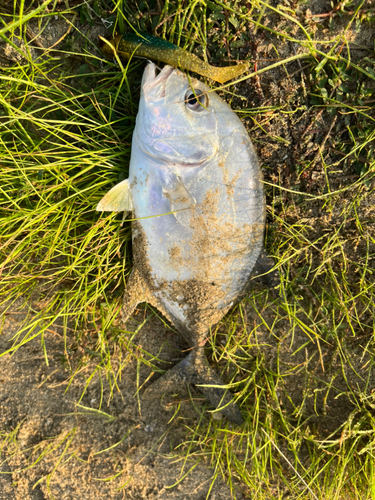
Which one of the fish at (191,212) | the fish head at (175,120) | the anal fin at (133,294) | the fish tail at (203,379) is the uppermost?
the fish head at (175,120)

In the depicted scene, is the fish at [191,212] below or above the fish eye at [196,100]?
below

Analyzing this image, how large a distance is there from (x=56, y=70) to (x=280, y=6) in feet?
5.32

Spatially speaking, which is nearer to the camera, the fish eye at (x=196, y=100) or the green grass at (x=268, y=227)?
the fish eye at (x=196, y=100)

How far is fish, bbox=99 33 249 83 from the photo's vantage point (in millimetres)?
2047

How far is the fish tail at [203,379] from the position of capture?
246cm

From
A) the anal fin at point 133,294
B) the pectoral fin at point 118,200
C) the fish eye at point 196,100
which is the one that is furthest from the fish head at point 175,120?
the anal fin at point 133,294

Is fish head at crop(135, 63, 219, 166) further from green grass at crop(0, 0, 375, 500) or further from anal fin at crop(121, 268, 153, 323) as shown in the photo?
anal fin at crop(121, 268, 153, 323)

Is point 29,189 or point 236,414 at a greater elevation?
point 29,189

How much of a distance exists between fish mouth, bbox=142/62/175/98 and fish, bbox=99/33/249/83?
109mm

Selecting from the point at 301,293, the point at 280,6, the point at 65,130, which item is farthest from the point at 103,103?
the point at 301,293

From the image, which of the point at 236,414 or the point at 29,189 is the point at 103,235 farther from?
the point at 236,414

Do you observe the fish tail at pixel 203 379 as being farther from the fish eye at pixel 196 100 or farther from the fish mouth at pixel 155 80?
the fish mouth at pixel 155 80

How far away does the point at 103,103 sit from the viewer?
2348mm

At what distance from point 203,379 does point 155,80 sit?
210 centimetres
